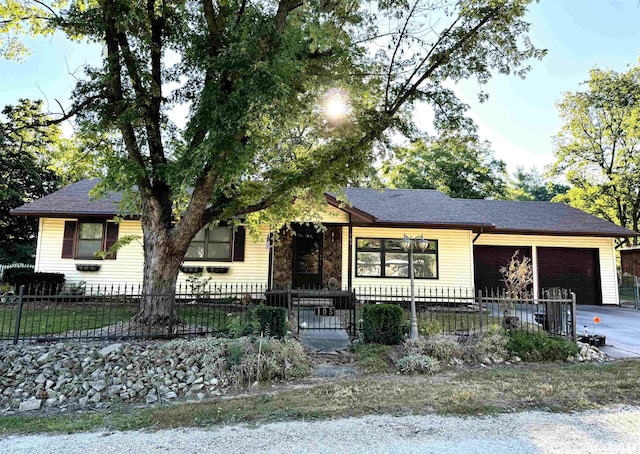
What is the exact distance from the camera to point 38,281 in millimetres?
11375

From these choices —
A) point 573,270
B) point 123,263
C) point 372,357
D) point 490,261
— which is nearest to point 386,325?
point 372,357

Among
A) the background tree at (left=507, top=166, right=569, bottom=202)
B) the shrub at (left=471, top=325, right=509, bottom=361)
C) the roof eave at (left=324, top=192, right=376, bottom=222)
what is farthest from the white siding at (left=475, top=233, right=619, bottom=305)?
the background tree at (left=507, top=166, right=569, bottom=202)

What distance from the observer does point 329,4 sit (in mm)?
7367

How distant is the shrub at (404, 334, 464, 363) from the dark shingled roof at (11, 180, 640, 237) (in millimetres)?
5757

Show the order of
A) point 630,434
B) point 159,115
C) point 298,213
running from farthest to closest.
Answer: point 298,213, point 159,115, point 630,434

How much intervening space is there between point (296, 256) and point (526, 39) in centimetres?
894

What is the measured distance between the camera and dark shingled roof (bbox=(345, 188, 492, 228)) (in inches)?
496

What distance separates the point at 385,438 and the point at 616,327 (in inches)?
368

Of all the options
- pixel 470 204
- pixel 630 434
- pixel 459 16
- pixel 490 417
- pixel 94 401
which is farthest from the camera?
pixel 470 204

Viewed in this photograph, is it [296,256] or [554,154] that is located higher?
[554,154]

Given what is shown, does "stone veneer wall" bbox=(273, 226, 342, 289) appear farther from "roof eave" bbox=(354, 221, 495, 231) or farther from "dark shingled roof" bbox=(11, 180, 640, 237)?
"dark shingled roof" bbox=(11, 180, 640, 237)

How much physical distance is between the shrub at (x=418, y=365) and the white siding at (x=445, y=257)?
667cm

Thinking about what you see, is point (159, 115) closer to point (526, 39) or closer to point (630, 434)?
point (526, 39)

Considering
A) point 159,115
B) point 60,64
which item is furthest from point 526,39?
point 60,64
